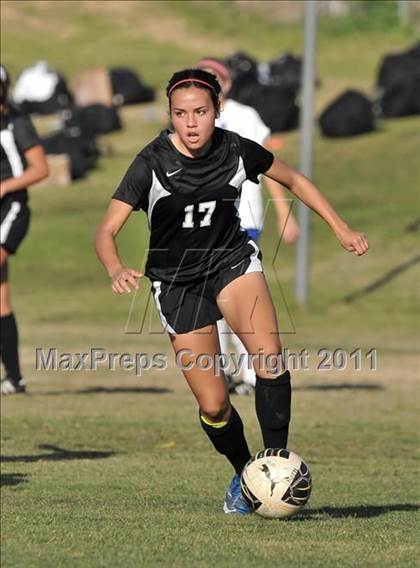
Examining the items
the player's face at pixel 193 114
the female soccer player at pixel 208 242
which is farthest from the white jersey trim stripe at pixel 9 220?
the player's face at pixel 193 114

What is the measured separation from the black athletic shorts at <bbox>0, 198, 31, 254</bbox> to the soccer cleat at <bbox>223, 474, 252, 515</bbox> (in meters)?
5.06

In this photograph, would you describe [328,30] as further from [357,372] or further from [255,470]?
[255,470]

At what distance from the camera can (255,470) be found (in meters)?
6.71

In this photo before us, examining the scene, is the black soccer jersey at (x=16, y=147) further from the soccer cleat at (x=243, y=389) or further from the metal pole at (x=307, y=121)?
the metal pole at (x=307, y=121)

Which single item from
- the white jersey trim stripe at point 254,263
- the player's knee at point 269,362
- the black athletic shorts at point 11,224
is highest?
the white jersey trim stripe at point 254,263

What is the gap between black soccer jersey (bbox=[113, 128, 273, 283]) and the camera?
6.82m

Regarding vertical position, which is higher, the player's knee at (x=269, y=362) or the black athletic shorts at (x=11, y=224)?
the player's knee at (x=269, y=362)

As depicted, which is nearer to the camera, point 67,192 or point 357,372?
point 357,372

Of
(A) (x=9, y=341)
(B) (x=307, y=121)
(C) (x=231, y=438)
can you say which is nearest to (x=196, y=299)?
(C) (x=231, y=438)

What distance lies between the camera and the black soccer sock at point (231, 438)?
7.15 metres

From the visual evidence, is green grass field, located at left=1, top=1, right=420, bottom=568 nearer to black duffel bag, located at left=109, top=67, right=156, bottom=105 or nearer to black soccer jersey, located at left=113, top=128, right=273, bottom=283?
black duffel bag, located at left=109, top=67, right=156, bottom=105

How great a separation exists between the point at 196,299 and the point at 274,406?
65cm

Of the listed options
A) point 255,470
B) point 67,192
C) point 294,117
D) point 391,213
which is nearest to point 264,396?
point 255,470

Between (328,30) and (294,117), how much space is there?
38.0 ft
